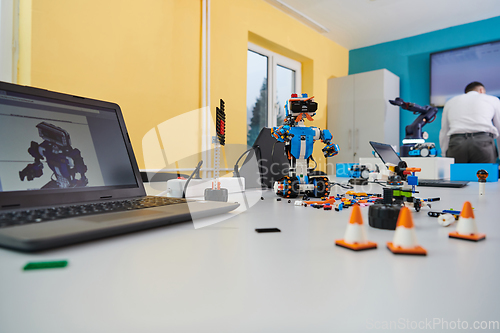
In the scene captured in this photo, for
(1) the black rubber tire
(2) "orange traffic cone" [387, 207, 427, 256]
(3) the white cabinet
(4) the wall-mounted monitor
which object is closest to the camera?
(2) "orange traffic cone" [387, 207, 427, 256]

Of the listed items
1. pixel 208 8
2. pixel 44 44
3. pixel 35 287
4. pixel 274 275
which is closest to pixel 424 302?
pixel 274 275

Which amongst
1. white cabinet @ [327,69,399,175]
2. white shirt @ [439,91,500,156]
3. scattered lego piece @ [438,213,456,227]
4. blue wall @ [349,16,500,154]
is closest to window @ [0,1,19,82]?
scattered lego piece @ [438,213,456,227]

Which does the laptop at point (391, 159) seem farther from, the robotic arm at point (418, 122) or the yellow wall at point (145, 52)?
the robotic arm at point (418, 122)

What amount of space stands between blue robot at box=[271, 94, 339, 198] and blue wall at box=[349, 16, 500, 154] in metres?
3.36

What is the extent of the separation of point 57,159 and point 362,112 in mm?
3677

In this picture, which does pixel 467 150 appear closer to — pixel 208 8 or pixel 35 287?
pixel 208 8

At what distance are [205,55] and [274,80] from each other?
3.79 feet

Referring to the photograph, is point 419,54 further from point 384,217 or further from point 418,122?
point 384,217

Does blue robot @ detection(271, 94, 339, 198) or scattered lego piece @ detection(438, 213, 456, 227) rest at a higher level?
blue robot @ detection(271, 94, 339, 198)

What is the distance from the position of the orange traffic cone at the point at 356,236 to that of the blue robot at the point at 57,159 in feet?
1.53

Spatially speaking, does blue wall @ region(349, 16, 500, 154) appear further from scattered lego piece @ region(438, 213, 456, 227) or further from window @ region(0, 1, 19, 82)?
window @ region(0, 1, 19, 82)

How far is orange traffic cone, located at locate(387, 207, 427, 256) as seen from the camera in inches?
13.7

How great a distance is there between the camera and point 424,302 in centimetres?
24

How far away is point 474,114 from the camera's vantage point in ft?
9.36
